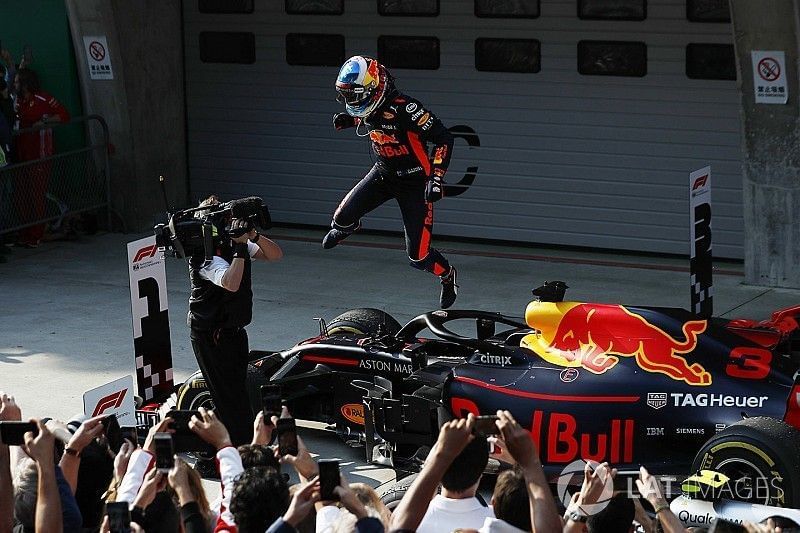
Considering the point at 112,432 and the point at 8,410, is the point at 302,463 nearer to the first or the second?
the point at 112,432

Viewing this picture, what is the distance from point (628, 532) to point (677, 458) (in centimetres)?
292

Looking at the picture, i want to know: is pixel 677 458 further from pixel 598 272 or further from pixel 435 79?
pixel 435 79

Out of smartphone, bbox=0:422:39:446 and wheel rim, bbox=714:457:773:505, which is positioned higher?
smartphone, bbox=0:422:39:446

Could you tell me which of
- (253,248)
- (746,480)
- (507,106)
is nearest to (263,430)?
(746,480)

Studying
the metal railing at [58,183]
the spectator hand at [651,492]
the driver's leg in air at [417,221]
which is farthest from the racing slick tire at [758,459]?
the metal railing at [58,183]

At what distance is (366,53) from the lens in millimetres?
15695

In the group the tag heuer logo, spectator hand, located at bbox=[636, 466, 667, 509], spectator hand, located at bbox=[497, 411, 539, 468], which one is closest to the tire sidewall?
the tag heuer logo

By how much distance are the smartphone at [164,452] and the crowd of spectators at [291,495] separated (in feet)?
0.08

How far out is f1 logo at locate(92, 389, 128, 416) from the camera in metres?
7.73

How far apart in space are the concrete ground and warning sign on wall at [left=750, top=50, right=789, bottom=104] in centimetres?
173

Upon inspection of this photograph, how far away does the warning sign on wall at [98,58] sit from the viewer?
51.7ft

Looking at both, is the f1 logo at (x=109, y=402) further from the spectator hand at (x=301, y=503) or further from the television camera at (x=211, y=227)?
the spectator hand at (x=301, y=503)

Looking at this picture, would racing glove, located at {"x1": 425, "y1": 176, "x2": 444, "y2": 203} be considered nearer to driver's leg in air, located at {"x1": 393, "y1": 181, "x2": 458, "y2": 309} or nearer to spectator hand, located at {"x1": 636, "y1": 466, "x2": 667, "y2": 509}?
driver's leg in air, located at {"x1": 393, "y1": 181, "x2": 458, "y2": 309}

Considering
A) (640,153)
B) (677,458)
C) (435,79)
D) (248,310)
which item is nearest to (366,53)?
(435,79)
